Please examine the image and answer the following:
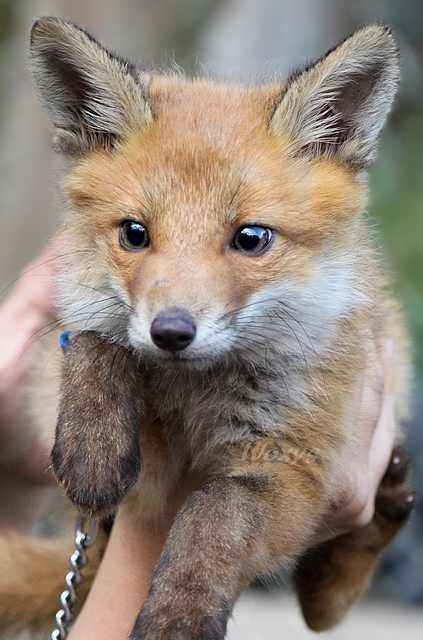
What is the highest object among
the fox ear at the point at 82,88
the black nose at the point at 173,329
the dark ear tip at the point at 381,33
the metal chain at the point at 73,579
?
the dark ear tip at the point at 381,33

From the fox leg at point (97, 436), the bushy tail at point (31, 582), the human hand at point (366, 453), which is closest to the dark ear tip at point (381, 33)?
the human hand at point (366, 453)

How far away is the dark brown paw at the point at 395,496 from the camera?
3.99 meters

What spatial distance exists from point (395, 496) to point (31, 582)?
1.45m

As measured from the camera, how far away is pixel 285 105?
3109mm

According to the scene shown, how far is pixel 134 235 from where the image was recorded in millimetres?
2902

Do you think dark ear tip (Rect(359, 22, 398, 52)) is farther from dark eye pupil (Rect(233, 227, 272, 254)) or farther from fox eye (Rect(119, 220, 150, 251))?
fox eye (Rect(119, 220, 150, 251))

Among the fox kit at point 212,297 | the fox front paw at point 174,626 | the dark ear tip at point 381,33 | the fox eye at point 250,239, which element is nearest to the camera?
the fox front paw at point 174,626

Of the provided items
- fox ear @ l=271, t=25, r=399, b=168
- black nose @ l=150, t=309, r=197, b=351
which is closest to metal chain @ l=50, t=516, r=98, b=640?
black nose @ l=150, t=309, r=197, b=351

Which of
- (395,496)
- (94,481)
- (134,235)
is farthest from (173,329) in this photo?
(395,496)

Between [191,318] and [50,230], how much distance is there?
547cm

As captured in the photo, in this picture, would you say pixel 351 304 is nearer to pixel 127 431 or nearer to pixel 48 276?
pixel 127 431

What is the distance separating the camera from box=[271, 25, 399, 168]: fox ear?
3.03m

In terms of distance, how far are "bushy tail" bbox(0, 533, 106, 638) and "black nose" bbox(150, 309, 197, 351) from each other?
139 centimetres

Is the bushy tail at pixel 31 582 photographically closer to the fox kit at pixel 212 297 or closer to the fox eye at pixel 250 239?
the fox kit at pixel 212 297
